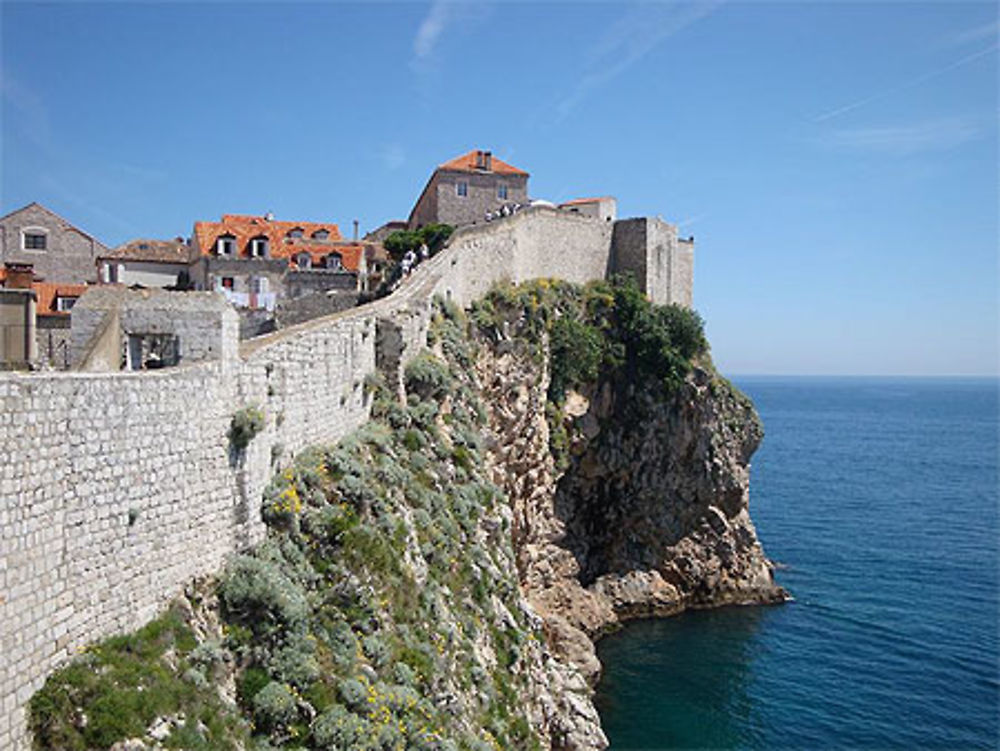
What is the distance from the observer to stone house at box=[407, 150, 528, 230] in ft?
153

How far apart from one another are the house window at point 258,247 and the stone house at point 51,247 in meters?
6.76

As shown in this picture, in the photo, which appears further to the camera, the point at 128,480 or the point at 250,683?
the point at 250,683

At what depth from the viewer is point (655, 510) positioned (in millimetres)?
47125

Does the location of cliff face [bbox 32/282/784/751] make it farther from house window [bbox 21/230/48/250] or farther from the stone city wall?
house window [bbox 21/230/48/250]

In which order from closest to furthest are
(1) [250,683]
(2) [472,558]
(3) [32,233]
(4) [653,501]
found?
(1) [250,683] < (2) [472,558] < (3) [32,233] < (4) [653,501]

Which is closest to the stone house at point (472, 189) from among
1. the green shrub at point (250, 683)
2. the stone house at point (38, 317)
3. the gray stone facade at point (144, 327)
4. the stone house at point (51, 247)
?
the stone house at point (51, 247)

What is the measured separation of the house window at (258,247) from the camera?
115 feet

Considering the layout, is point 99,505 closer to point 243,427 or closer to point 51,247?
point 243,427

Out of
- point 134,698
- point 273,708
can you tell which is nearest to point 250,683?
point 273,708

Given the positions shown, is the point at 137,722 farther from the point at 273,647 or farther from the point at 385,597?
the point at 385,597

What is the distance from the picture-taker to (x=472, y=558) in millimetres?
21547

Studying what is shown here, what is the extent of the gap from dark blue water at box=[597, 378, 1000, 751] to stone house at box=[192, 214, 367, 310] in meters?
23.7

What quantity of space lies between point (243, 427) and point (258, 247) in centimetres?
2344

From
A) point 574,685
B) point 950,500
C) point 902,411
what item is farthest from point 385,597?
point 902,411
